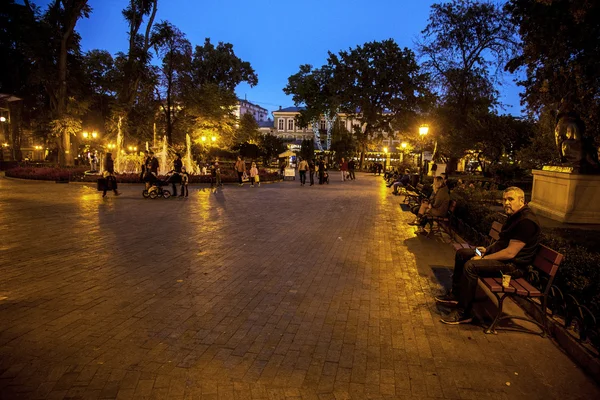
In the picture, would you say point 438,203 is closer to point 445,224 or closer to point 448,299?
point 445,224

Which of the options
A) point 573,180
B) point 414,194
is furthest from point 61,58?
point 573,180

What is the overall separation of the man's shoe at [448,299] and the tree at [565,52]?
6623 millimetres

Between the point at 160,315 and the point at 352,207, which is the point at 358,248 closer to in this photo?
the point at 160,315

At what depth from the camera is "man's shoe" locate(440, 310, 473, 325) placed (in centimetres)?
420

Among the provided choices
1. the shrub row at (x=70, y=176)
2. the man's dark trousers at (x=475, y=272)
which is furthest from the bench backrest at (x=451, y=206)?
the shrub row at (x=70, y=176)

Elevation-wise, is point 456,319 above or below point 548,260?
below

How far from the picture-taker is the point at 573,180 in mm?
8148

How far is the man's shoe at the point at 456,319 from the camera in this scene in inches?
165

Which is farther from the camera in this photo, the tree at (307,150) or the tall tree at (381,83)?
the tree at (307,150)

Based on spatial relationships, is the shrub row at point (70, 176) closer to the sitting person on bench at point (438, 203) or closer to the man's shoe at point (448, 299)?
the sitting person on bench at point (438, 203)

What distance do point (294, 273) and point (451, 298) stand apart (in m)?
2.18

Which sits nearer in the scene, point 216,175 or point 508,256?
point 508,256

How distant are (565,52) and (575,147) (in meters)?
2.65

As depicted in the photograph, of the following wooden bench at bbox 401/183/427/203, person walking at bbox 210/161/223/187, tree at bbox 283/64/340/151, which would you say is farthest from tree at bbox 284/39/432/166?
wooden bench at bbox 401/183/427/203
